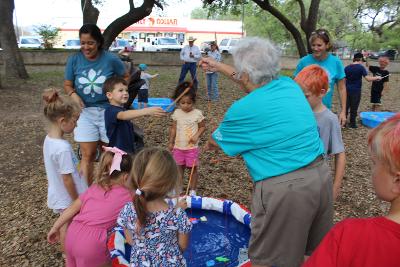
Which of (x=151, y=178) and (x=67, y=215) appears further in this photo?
(x=67, y=215)

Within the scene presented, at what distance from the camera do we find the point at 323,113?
257 centimetres

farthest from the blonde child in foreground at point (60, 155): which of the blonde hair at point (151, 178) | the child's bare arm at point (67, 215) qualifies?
the blonde hair at point (151, 178)

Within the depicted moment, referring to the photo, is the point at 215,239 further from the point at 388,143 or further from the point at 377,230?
the point at 388,143

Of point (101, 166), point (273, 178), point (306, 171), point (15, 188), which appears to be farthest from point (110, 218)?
point (15, 188)

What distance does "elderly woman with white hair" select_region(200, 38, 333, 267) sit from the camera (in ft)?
6.20

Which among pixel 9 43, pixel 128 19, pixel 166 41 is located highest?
pixel 128 19

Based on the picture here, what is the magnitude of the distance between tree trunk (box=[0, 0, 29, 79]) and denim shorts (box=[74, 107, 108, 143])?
10236mm

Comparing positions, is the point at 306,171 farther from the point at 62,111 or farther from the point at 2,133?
the point at 2,133

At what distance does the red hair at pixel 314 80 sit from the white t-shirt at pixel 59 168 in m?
1.69

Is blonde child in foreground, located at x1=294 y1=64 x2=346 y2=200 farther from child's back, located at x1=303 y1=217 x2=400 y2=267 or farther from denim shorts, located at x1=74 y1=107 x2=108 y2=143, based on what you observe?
denim shorts, located at x1=74 y1=107 x2=108 y2=143

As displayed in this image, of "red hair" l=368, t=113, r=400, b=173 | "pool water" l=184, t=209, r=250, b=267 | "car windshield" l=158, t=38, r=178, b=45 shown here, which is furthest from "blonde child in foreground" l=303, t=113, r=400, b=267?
"car windshield" l=158, t=38, r=178, b=45

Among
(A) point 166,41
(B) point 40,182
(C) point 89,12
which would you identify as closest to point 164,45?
(A) point 166,41

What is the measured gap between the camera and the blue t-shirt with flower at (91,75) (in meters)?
3.36

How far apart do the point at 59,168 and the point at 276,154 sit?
4.96 feet
